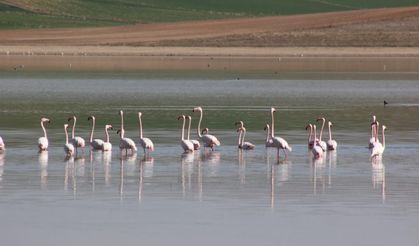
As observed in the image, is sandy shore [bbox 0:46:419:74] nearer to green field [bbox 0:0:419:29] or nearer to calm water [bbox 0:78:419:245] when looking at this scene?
calm water [bbox 0:78:419:245]

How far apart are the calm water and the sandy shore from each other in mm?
24681

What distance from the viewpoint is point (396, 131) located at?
26.9 meters

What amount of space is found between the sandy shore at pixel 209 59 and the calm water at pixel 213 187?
2468 centimetres

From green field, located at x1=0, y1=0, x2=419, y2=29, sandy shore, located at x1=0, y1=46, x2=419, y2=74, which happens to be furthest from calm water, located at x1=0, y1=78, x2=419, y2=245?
green field, located at x1=0, y1=0, x2=419, y2=29

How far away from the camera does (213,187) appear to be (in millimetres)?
17312

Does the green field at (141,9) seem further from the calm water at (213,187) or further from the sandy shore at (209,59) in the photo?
the calm water at (213,187)

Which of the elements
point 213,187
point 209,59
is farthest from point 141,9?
point 213,187

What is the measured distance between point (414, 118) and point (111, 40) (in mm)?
Answer: 50127

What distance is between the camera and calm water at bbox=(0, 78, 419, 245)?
45.1 feet

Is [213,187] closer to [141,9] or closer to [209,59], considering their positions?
[209,59]

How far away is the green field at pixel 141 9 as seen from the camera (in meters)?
103

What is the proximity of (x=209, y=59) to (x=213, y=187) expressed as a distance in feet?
162

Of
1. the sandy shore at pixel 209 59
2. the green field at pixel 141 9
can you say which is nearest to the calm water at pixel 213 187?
the sandy shore at pixel 209 59

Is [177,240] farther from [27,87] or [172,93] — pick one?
[27,87]
